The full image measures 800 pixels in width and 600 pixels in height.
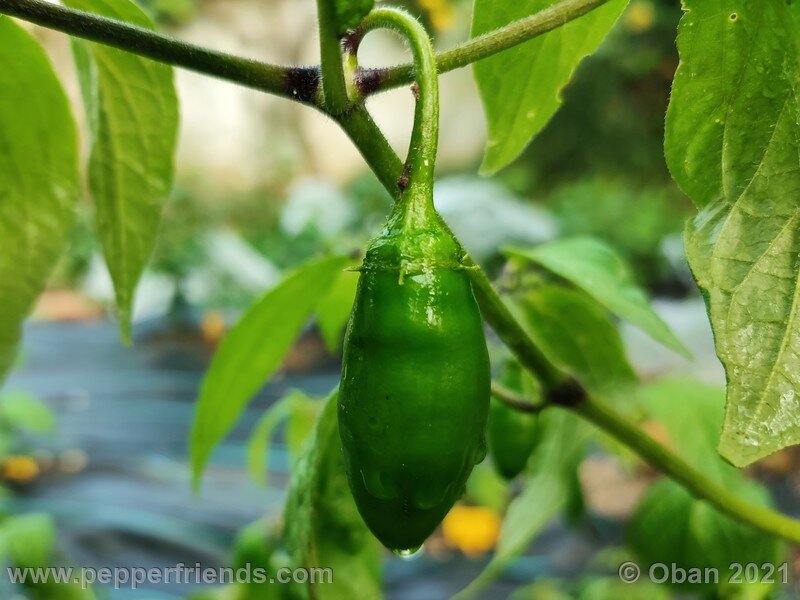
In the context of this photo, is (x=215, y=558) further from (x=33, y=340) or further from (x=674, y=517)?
(x=33, y=340)

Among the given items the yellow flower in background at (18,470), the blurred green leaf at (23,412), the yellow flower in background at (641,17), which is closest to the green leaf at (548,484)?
the blurred green leaf at (23,412)

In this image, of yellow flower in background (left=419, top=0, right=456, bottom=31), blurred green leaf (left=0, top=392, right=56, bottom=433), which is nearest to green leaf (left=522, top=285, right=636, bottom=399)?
blurred green leaf (left=0, top=392, right=56, bottom=433)

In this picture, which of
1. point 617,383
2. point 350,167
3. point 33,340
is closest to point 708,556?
point 617,383

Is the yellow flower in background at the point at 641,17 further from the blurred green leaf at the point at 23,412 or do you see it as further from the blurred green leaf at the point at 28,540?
the blurred green leaf at the point at 28,540

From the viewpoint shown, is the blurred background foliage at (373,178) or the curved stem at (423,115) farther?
the blurred background foliage at (373,178)

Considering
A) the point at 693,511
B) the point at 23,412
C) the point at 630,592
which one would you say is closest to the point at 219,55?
the point at 693,511

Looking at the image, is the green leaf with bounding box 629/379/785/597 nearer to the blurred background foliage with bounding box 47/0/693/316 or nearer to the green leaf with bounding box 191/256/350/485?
the green leaf with bounding box 191/256/350/485
